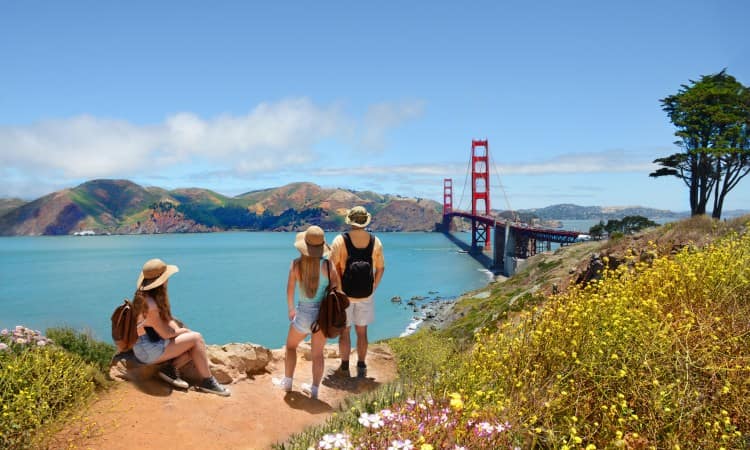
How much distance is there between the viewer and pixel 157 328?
4.99m

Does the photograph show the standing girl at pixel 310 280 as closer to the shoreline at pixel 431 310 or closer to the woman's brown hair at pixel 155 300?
the woman's brown hair at pixel 155 300

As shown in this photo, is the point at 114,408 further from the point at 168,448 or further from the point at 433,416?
the point at 433,416

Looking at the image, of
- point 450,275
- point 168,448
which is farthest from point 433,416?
point 450,275

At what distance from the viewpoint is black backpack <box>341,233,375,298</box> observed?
228 inches

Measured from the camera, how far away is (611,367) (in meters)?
2.88

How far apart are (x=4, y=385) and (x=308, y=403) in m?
2.96

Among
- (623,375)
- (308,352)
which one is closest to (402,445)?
(623,375)

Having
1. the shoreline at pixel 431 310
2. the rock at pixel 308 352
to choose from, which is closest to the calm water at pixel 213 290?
the shoreline at pixel 431 310

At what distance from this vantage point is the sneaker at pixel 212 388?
5312 mm

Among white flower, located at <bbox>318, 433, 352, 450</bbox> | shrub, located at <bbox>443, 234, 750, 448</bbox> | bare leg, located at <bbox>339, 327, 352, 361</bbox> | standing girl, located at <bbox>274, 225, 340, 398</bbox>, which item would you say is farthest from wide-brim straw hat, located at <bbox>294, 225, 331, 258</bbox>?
white flower, located at <bbox>318, 433, 352, 450</bbox>

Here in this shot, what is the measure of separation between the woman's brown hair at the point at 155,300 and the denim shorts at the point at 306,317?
1.39m

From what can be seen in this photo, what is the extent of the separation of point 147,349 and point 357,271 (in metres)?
2.50

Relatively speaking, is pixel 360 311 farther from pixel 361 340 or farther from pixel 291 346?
pixel 291 346

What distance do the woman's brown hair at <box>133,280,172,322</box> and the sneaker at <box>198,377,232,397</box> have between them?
0.89 meters
